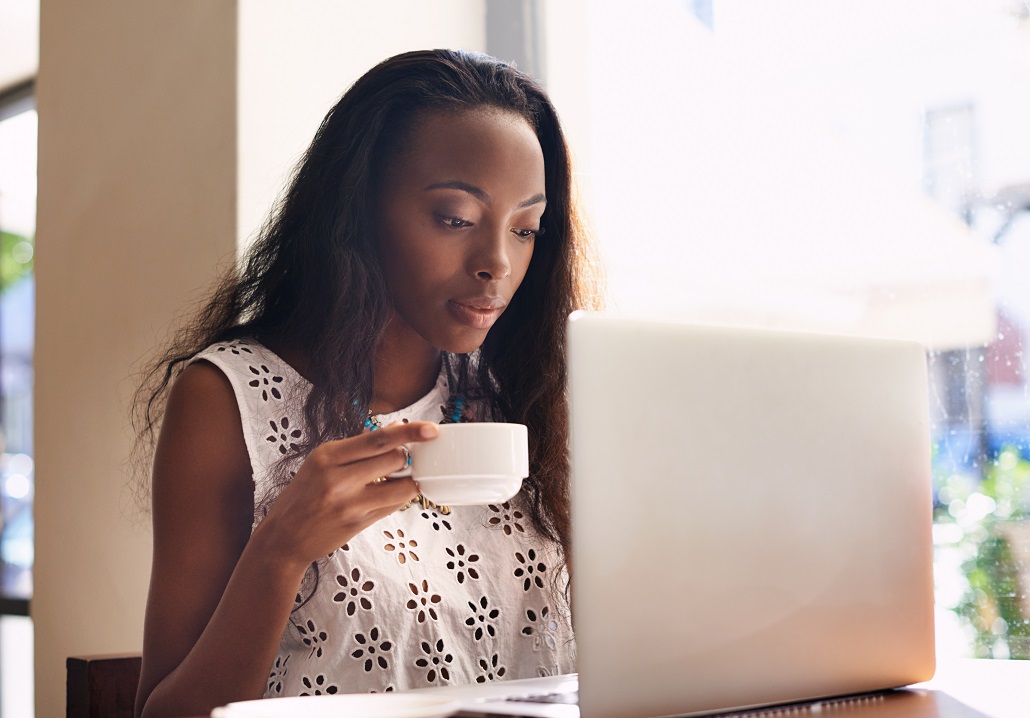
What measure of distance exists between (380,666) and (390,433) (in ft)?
1.71

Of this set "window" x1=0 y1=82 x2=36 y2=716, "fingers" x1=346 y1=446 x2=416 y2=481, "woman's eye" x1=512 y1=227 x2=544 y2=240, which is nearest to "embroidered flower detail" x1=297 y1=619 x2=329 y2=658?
"fingers" x1=346 y1=446 x2=416 y2=481

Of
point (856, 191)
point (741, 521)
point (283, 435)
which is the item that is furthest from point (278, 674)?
point (856, 191)

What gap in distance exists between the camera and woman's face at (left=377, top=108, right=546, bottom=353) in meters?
1.35

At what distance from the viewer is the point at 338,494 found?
3.03ft

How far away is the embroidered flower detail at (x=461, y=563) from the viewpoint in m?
1.35

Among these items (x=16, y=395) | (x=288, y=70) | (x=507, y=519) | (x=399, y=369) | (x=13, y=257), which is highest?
(x=13, y=257)

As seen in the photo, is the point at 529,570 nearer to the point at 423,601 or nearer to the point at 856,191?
the point at 423,601

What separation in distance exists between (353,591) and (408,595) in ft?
0.24

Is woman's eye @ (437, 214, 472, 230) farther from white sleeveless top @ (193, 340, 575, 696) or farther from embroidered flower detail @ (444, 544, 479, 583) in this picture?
embroidered flower detail @ (444, 544, 479, 583)

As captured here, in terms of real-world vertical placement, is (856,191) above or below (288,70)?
below

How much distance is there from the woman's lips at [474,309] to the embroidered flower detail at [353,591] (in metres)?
0.36

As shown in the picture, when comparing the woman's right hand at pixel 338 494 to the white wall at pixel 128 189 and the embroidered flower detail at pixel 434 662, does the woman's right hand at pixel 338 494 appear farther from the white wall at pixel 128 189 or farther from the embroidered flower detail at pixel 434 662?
the white wall at pixel 128 189

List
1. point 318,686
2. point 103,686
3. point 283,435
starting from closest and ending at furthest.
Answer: point 318,686 → point 283,435 → point 103,686

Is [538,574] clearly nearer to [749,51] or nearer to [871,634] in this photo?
[871,634]
